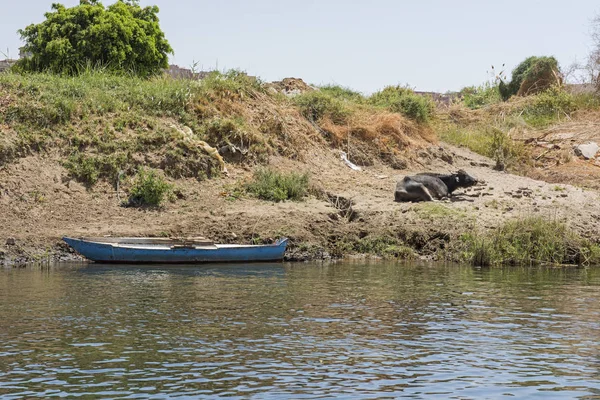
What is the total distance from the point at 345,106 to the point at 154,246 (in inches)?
472

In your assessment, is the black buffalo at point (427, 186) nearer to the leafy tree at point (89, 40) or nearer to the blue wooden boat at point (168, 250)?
the blue wooden boat at point (168, 250)

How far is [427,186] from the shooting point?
76.7 ft

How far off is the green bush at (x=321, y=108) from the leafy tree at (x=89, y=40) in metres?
5.38

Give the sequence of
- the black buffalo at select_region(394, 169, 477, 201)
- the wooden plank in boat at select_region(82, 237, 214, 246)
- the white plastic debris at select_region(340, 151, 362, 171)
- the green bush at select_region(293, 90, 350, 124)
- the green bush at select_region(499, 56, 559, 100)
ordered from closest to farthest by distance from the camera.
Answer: the wooden plank in boat at select_region(82, 237, 214, 246) < the black buffalo at select_region(394, 169, 477, 201) < the white plastic debris at select_region(340, 151, 362, 171) < the green bush at select_region(293, 90, 350, 124) < the green bush at select_region(499, 56, 559, 100)

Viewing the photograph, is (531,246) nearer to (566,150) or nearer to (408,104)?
(566,150)

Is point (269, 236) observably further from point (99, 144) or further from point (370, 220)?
point (99, 144)

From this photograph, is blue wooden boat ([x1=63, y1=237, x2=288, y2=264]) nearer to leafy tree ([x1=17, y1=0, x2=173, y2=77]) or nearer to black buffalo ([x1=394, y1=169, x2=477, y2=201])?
black buffalo ([x1=394, y1=169, x2=477, y2=201])

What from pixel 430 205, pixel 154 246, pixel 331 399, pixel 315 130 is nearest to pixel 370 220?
pixel 430 205

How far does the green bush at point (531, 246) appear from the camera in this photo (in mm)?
20344

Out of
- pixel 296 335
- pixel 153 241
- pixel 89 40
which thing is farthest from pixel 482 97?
pixel 296 335

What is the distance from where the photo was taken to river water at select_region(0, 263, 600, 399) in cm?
872

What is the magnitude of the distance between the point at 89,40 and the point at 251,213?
10612mm

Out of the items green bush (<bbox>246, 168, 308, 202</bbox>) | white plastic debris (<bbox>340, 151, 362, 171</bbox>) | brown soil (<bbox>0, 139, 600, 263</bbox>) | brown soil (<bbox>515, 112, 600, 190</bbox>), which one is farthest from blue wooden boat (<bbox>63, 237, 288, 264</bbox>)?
brown soil (<bbox>515, 112, 600, 190</bbox>)

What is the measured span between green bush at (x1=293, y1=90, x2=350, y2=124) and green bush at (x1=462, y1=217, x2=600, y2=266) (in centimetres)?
997
